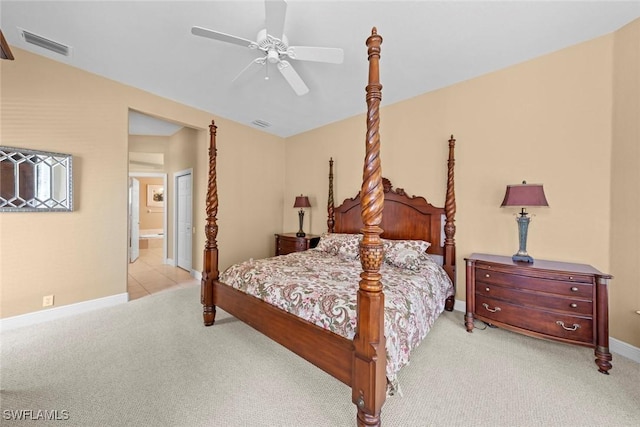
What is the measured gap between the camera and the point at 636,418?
1.54m

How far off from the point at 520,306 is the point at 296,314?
2.06 metres

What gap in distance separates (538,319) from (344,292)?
181cm

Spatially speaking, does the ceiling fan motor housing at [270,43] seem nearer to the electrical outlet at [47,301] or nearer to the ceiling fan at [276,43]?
the ceiling fan at [276,43]

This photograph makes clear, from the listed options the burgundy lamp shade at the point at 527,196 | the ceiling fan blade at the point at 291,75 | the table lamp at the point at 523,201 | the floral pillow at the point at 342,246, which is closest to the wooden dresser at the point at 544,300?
the table lamp at the point at 523,201

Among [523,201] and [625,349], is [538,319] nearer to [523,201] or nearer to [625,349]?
[625,349]

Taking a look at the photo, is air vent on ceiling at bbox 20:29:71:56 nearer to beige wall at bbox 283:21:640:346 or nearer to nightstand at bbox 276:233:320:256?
beige wall at bbox 283:21:640:346

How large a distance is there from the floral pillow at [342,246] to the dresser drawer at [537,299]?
55.7 inches

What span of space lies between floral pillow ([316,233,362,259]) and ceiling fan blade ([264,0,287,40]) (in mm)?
2399

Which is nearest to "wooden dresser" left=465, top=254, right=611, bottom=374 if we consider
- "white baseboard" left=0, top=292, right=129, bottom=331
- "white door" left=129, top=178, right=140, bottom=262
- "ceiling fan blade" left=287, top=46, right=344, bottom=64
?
"ceiling fan blade" left=287, top=46, right=344, bottom=64

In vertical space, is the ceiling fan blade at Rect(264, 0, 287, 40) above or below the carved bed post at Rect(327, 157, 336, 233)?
above

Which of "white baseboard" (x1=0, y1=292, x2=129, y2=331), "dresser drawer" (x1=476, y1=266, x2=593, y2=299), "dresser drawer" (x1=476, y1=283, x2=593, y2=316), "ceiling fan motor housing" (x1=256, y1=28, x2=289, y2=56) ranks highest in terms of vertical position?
"ceiling fan motor housing" (x1=256, y1=28, x2=289, y2=56)

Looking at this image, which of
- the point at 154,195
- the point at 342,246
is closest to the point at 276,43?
Result: the point at 342,246

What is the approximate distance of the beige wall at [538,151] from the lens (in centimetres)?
229

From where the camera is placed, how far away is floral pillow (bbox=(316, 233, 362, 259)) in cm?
329
